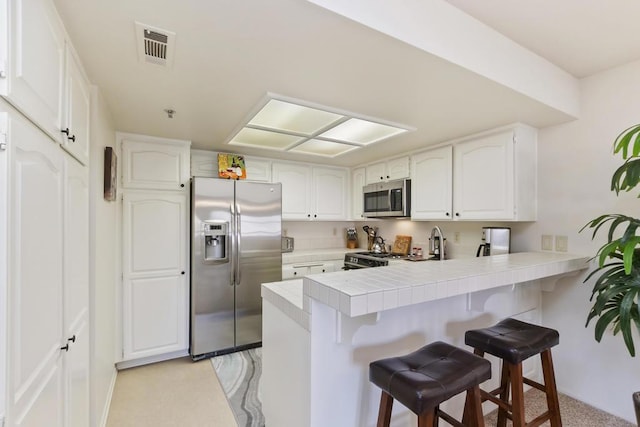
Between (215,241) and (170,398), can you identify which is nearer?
(170,398)

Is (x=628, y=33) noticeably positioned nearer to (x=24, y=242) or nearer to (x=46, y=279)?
(x=24, y=242)

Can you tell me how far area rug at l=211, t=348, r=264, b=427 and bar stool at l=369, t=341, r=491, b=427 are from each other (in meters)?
1.21

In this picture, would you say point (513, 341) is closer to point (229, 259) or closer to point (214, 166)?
point (229, 259)

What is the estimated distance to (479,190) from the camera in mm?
2664

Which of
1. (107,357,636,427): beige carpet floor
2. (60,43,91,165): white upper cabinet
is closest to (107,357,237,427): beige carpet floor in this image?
(107,357,636,427): beige carpet floor

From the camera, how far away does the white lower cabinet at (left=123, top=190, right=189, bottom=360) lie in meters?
2.74

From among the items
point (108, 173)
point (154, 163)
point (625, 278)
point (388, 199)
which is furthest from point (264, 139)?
point (625, 278)

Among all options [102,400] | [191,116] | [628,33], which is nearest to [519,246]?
[628,33]

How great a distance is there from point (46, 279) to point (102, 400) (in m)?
1.49

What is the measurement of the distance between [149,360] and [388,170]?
331cm

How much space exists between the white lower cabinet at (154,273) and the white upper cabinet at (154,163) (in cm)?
10

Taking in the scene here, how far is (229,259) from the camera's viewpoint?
3008mm

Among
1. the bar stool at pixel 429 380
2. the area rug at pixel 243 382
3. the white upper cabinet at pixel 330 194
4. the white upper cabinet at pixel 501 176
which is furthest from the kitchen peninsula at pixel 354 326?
the white upper cabinet at pixel 330 194

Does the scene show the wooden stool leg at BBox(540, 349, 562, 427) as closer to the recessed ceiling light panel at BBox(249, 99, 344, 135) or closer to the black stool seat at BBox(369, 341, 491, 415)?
the black stool seat at BBox(369, 341, 491, 415)
